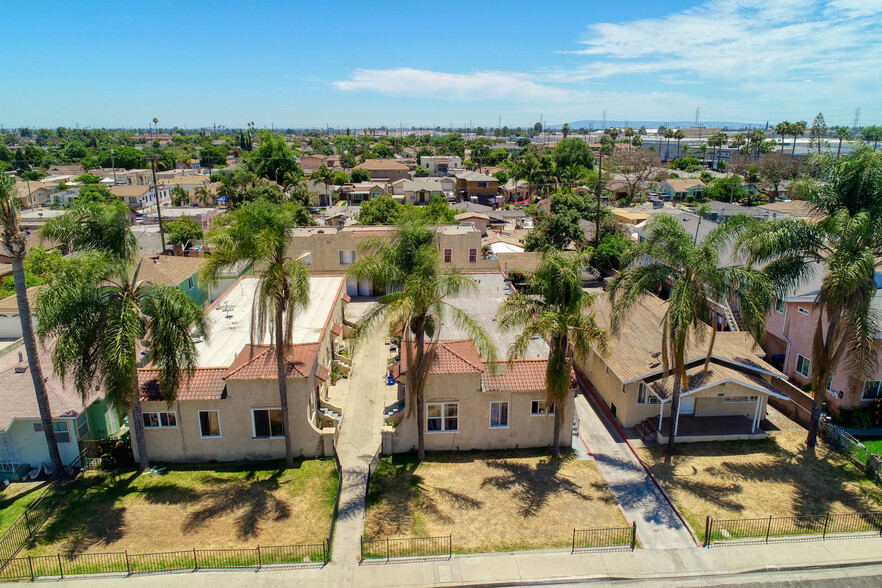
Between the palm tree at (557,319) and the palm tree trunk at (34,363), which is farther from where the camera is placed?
the palm tree at (557,319)

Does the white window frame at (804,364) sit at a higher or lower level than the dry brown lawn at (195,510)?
higher

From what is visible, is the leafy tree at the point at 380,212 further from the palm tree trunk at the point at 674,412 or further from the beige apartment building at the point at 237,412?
the palm tree trunk at the point at 674,412

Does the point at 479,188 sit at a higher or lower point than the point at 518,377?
higher

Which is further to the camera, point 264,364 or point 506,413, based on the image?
point 506,413

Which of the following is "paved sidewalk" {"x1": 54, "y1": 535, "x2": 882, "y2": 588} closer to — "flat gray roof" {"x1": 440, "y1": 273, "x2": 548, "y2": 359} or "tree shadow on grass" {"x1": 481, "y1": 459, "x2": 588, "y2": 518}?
"tree shadow on grass" {"x1": 481, "y1": 459, "x2": 588, "y2": 518}

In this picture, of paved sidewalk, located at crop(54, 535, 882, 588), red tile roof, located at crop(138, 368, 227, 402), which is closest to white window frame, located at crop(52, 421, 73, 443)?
red tile roof, located at crop(138, 368, 227, 402)

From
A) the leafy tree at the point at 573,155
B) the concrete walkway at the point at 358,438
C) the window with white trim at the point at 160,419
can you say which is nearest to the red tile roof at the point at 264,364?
the concrete walkway at the point at 358,438

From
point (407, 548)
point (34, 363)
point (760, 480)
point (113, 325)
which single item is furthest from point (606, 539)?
point (34, 363)

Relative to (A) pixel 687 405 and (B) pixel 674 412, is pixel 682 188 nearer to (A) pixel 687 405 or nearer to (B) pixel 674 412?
(A) pixel 687 405
